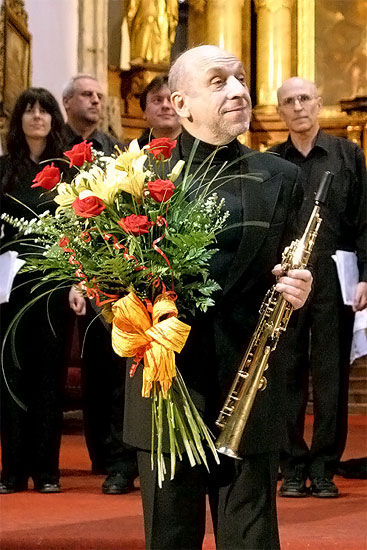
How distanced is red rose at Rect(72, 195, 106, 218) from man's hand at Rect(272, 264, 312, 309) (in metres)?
0.38

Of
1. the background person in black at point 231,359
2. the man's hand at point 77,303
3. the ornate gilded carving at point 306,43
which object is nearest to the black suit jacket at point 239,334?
the background person in black at point 231,359

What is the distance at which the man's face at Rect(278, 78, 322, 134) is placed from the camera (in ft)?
15.2

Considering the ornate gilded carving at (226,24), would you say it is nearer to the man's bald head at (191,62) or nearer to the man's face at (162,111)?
the man's face at (162,111)

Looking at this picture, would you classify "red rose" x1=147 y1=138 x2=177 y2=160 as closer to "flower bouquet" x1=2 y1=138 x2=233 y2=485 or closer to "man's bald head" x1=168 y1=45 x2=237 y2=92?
"flower bouquet" x1=2 y1=138 x2=233 y2=485

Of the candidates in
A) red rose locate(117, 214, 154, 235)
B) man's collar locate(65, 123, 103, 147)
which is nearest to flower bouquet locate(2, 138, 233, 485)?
red rose locate(117, 214, 154, 235)

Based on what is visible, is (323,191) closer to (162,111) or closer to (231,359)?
(231,359)

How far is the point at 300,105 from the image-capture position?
4.63 metres

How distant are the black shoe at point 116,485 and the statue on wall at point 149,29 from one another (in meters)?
5.13

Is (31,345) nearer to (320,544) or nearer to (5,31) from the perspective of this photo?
(320,544)

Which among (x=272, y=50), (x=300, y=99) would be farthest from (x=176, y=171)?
(x=272, y=50)

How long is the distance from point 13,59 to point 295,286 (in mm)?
4355

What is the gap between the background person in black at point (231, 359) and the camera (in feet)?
7.16

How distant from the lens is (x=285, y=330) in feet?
7.36

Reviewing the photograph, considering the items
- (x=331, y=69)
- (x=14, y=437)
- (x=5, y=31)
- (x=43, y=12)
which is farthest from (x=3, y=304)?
(x=331, y=69)
